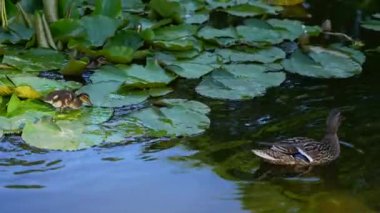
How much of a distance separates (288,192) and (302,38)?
2582mm

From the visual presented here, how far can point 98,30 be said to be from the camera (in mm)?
5984

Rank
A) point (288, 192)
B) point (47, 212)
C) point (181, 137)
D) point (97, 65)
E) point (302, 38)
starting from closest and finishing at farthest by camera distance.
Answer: point (47, 212)
point (288, 192)
point (181, 137)
point (97, 65)
point (302, 38)

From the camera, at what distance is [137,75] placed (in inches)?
210

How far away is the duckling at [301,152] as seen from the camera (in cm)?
433

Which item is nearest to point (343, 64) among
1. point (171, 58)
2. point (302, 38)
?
point (302, 38)

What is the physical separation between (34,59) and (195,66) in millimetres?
1228

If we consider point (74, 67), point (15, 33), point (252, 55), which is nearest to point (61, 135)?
point (74, 67)

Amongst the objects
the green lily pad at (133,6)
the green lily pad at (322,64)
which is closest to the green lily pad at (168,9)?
the green lily pad at (133,6)

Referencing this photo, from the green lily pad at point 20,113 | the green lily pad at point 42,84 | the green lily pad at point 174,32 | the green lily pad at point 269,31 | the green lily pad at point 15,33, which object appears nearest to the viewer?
the green lily pad at point 20,113

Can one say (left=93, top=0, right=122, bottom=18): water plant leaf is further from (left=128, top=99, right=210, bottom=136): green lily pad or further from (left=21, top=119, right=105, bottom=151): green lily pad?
(left=21, top=119, right=105, bottom=151): green lily pad

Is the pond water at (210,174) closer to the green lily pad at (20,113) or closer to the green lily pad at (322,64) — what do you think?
the green lily pad at (20,113)

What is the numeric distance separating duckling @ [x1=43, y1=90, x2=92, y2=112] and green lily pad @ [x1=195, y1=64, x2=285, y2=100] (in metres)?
0.90

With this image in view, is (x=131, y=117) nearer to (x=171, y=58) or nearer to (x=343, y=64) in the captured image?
(x=171, y=58)

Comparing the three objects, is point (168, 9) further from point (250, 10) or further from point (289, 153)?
point (289, 153)
